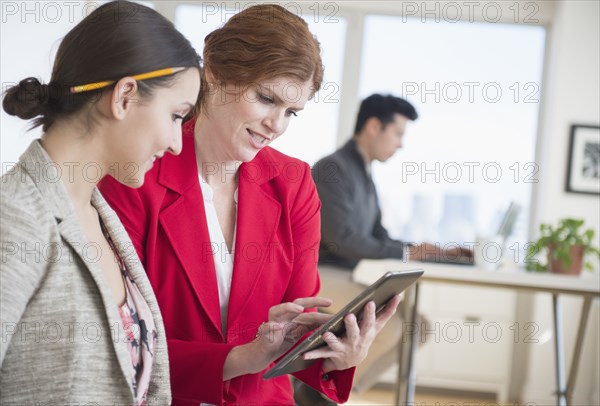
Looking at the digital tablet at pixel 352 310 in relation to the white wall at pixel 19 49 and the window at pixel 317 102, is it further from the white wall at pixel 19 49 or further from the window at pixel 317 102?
the window at pixel 317 102

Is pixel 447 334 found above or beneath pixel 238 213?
beneath

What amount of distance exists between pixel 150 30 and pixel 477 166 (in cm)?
423

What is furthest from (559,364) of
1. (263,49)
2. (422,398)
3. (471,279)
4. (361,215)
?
(263,49)

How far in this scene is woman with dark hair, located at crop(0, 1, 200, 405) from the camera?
1012 mm

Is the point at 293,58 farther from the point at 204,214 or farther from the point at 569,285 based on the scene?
the point at 569,285

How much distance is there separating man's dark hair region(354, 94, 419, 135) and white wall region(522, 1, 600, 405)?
5.07 ft

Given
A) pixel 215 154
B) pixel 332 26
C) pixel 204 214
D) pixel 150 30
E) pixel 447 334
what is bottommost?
pixel 447 334

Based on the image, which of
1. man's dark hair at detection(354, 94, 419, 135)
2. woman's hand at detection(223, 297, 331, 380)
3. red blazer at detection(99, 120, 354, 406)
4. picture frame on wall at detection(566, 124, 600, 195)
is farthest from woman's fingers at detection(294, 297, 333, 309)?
picture frame on wall at detection(566, 124, 600, 195)

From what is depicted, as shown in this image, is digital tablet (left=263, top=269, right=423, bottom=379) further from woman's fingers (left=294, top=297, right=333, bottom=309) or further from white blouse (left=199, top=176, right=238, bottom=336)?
white blouse (left=199, top=176, right=238, bottom=336)

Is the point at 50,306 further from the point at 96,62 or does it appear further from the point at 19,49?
the point at 19,49

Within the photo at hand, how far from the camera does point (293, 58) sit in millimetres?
1519

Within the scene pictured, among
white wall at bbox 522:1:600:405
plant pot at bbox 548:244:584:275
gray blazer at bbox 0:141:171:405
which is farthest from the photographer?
white wall at bbox 522:1:600:405

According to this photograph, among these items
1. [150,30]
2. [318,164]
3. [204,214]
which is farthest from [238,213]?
[318,164]

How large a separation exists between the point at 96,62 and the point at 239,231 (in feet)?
1.82
